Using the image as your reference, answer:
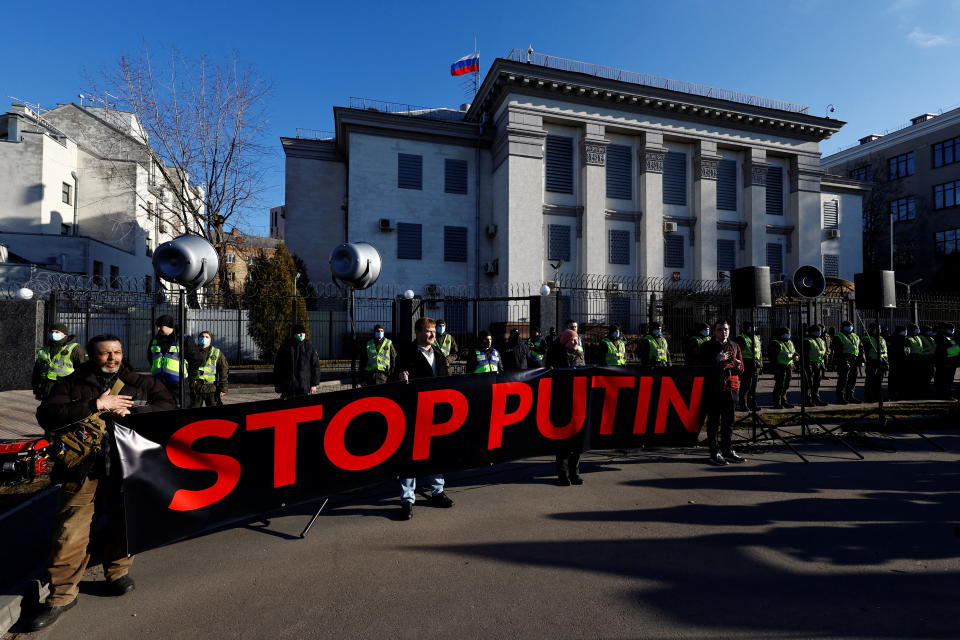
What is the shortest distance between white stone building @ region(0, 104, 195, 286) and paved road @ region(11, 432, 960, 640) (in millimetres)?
25079

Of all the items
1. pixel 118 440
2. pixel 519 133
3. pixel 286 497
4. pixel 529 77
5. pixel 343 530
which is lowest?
pixel 343 530

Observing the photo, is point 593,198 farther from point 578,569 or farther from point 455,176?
point 578,569

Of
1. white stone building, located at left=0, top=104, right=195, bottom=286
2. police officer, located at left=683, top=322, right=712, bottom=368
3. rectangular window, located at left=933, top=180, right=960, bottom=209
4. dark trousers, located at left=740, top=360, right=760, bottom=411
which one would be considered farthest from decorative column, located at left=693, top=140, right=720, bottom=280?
white stone building, located at left=0, top=104, right=195, bottom=286

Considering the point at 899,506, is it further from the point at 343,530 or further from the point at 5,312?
the point at 5,312

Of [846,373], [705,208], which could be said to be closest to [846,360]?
[846,373]

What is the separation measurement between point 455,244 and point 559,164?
6692mm

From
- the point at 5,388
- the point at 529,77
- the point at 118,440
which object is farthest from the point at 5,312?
the point at 529,77

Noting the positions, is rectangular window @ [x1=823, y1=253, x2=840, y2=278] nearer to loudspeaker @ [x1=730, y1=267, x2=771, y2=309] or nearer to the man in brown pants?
loudspeaker @ [x1=730, y1=267, x2=771, y2=309]

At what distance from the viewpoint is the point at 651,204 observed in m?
26.5

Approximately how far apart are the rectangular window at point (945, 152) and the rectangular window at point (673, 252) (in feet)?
90.9

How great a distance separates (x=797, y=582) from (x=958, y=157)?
49839 millimetres

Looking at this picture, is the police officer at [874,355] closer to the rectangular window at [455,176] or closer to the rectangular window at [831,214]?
the rectangular window at [455,176]

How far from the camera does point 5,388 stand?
13.0 metres

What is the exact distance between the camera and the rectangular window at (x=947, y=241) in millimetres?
37719
